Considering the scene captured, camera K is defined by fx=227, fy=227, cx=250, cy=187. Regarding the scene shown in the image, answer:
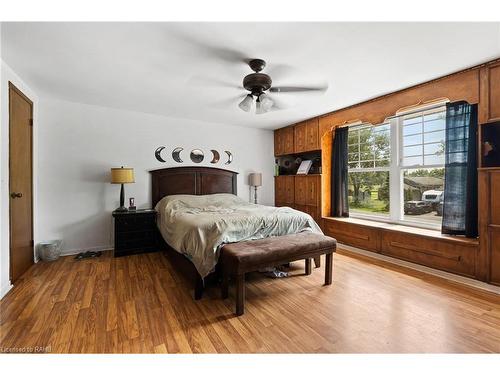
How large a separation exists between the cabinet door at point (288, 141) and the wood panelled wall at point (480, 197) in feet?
3.40

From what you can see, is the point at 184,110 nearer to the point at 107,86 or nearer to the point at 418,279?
the point at 107,86

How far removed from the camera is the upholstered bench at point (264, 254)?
1909mm

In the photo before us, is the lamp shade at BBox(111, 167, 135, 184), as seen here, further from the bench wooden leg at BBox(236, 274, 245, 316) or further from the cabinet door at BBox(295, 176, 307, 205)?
the cabinet door at BBox(295, 176, 307, 205)

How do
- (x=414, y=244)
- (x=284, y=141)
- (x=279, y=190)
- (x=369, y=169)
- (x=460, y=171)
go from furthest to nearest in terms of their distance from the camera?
1. (x=279, y=190)
2. (x=284, y=141)
3. (x=369, y=169)
4. (x=414, y=244)
5. (x=460, y=171)

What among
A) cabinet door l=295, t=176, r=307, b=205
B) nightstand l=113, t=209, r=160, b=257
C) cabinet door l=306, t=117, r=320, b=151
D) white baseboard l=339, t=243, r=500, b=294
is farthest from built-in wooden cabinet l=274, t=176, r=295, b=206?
nightstand l=113, t=209, r=160, b=257

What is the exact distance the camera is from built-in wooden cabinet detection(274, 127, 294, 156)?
4.84 metres

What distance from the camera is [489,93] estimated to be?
2.28 meters

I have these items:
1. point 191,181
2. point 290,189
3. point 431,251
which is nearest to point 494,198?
point 431,251

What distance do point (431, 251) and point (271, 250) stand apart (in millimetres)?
2054

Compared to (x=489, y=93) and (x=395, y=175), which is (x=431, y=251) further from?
(x=489, y=93)

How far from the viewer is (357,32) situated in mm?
1773

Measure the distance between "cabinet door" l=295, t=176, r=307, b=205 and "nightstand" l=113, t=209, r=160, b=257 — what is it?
2.74 m

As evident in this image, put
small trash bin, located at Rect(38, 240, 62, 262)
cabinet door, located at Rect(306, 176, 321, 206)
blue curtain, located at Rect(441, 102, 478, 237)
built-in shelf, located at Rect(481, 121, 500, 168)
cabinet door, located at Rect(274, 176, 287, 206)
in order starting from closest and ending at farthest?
built-in shelf, located at Rect(481, 121, 500, 168), blue curtain, located at Rect(441, 102, 478, 237), small trash bin, located at Rect(38, 240, 62, 262), cabinet door, located at Rect(306, 176, 321, 206), cabinet door, located at Rect(274, 176, 287, 206)
